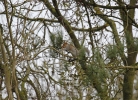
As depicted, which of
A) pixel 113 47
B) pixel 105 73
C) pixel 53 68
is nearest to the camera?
pixel 105 73

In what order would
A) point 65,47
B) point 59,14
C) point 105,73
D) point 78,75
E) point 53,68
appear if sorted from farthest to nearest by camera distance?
point 59,14 → point 53,68 → point 78,75 → point 65,47 → point 105,73

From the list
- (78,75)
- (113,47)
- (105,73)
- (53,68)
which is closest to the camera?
(105,73)

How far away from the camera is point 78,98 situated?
2.83m

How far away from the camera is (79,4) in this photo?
7.92 feet

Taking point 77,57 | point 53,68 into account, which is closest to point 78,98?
point 53,68

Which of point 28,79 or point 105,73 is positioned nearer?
point 105,73

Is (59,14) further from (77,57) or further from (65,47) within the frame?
(77,57)

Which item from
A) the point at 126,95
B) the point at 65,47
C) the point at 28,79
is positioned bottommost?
the point at 126,95

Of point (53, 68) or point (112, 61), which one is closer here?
point (112, 61)

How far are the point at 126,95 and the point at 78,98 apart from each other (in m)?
0.62

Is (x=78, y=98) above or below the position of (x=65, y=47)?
below

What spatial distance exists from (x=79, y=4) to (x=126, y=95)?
1228 millimetres

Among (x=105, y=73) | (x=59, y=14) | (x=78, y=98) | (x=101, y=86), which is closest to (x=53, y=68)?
(x=78, y=98)

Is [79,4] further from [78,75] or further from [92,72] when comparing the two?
[92,72]
